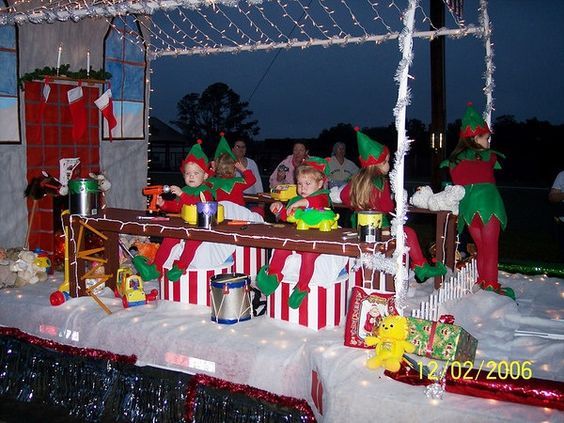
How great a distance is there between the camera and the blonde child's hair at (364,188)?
4852 mm

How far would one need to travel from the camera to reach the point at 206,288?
524cm

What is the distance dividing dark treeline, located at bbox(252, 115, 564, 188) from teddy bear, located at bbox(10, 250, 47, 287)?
65.4 feet

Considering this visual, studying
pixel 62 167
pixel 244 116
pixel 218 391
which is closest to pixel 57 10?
pixel 62 167

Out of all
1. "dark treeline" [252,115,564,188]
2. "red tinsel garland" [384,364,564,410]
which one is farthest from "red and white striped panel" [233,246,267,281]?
"dark treeline" [252,115,564,188]

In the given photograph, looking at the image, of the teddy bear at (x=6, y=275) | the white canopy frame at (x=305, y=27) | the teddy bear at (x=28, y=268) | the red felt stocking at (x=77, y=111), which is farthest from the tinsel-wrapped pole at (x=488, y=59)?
the teddy bear at (x=6, y=275)

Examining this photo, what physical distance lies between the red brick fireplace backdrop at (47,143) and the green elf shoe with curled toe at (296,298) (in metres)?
3.23

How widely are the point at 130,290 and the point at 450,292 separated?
8.72 feet

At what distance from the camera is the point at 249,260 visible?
614 centimetres

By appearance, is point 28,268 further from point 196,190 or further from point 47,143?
point 196,190

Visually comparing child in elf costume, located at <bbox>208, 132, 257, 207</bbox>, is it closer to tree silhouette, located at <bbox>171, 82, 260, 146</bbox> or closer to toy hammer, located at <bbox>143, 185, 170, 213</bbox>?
toy hammer, located at <bbox>143, 185, 170, 213</bbox>

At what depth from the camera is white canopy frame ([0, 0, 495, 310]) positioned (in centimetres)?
A: 376

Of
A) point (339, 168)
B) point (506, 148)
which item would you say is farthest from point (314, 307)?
point (506, 148)

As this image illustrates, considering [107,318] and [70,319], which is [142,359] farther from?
[70,319]
